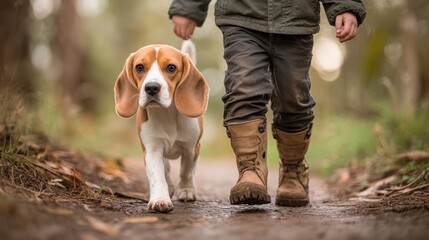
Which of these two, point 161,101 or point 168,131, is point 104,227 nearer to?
point 161,101

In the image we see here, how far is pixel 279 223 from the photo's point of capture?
2537 mm

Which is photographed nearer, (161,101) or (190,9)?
(161,101)

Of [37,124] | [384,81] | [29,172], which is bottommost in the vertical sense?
[29,172]

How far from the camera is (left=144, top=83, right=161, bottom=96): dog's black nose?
124 inches

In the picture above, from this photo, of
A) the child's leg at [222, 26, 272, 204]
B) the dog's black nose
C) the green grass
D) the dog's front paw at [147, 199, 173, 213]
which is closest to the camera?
the dog's front paw at [147, 199, 173, 213]

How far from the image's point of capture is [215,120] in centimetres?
3133

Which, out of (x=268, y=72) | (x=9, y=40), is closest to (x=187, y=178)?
(x=268, y=72)

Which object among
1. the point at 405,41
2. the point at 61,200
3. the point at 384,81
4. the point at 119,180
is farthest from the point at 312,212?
the point at 405,41

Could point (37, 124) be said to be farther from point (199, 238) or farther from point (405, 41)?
point (405, 41)

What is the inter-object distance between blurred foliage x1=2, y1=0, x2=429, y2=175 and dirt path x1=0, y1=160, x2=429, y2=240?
6.94 feet

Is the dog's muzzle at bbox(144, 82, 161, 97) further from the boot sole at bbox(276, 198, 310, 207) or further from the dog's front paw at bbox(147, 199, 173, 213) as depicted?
the boot sole at bbox(276, 198, 310, 207)

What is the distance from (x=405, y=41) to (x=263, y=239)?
5.87 m

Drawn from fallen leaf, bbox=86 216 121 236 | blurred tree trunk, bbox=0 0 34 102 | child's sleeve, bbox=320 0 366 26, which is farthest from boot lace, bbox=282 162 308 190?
blurred tree trunk, bbox=0 0 34 102

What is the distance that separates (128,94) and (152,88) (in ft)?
1.13
